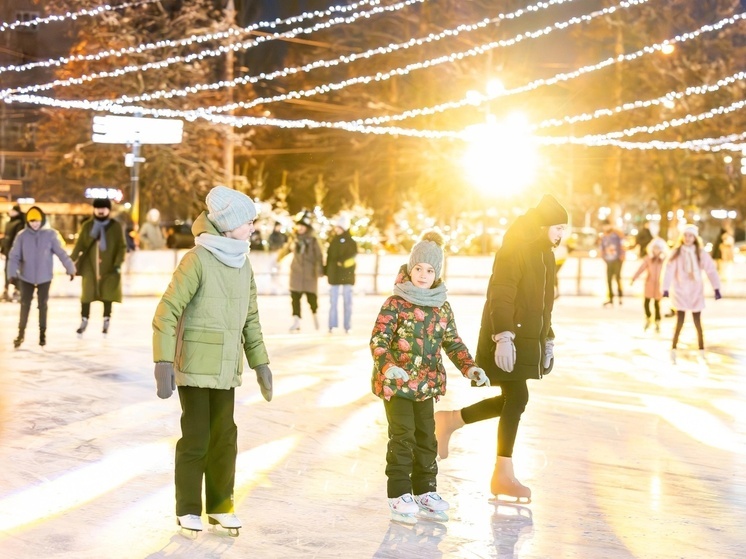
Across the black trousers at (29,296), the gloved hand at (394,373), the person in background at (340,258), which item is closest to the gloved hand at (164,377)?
the gloved hand at (394,373)

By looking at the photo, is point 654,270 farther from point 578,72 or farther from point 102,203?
point 102,203

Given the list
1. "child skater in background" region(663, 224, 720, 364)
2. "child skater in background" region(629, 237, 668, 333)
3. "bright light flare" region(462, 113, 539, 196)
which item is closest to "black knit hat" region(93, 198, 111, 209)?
"child skater in background" region(663, 224, 720, 364)

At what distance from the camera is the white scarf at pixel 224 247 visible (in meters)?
5.47

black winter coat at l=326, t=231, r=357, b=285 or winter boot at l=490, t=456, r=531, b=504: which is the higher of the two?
black winter coat at l=326, t=231, r=357, b=285

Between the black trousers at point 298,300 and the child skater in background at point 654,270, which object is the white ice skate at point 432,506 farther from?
the child skater in background at point 654,270

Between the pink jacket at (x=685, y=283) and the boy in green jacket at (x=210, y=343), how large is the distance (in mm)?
9487

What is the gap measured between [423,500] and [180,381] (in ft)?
4.31

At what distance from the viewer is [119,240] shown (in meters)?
15.1

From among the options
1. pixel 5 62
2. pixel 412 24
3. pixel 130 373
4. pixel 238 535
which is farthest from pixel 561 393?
pixel 5 62

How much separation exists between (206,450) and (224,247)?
83 centimetres

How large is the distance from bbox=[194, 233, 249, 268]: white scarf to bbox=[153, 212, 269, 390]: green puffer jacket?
0.09 feet

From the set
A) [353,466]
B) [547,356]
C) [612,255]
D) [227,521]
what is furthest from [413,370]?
[612,255]

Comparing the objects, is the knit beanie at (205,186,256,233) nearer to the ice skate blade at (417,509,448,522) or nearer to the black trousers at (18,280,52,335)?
the ice skate blade at (417,509,448,522)

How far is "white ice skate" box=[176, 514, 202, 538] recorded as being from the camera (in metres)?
5.47
